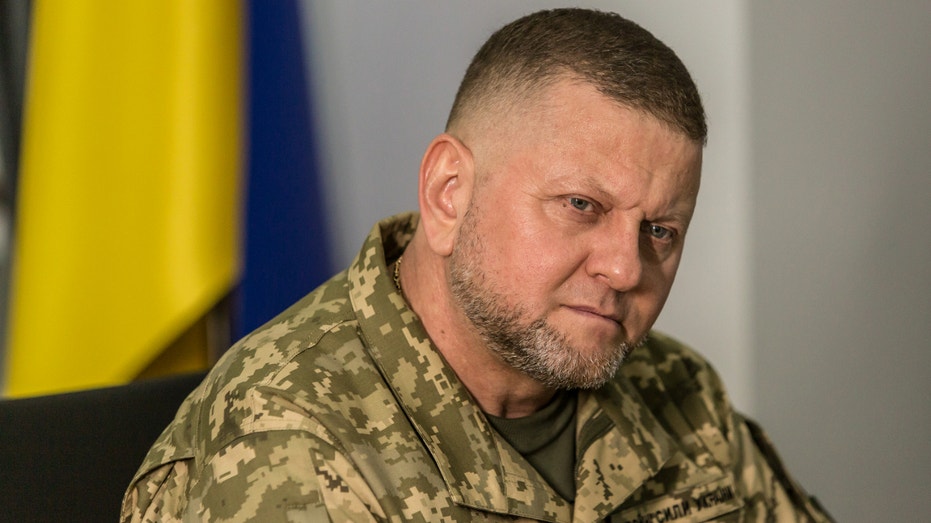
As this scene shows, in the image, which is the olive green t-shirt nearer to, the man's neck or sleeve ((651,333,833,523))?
the man's neck

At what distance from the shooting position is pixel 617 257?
3.85 feet

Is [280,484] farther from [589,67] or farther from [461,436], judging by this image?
[589,67]

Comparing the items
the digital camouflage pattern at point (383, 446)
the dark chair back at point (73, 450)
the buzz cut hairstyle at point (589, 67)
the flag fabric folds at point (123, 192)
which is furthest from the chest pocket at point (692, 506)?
the flag fabric folds at point (123, 192)

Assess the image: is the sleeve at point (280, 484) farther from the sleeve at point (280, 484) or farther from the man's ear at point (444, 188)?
the man's ear at point (444, 188)

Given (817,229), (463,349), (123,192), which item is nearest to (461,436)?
(463,349)

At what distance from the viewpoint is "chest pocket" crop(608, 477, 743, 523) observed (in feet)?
4.60

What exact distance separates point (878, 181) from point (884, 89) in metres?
0.19

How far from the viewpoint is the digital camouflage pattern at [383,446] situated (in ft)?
3.45

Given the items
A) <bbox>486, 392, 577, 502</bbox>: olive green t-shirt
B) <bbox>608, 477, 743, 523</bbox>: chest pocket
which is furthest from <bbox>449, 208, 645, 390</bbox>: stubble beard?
<bbox>608, 477, 743, 523</bbox>: chest pocket

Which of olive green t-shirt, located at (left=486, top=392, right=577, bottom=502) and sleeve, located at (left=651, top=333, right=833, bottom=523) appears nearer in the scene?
olive green t-shirt, located at (left=486, top=392, right=577, bottom=502)

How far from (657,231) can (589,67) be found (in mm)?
212

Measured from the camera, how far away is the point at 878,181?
213 cm

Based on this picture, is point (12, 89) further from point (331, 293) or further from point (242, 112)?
point (331, 293)

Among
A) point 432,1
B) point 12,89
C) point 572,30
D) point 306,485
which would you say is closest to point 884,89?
point 432,1
